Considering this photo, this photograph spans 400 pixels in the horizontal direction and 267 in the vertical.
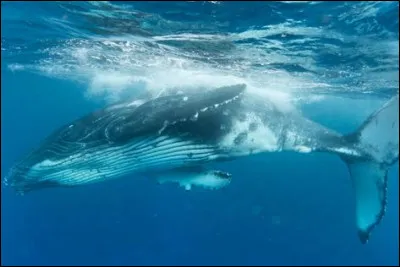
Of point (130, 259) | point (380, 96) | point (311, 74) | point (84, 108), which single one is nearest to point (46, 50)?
point (311, 74)

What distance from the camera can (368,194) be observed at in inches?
362

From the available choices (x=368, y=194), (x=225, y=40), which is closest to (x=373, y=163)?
(x=368, y=194)

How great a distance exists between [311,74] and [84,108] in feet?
252

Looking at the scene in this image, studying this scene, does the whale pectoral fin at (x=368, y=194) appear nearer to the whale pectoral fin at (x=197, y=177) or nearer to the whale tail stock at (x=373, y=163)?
the whale tail stock at (x=373, y=163)

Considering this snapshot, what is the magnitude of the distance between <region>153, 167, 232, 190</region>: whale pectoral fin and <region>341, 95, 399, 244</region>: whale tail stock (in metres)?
3.65

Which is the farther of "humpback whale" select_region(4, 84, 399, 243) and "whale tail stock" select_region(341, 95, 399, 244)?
"whale tail stock" select_region(341, 95, 399, 244)

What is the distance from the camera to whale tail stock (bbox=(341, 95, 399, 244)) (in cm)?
883

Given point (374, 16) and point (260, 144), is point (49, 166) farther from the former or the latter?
point (374, 16)

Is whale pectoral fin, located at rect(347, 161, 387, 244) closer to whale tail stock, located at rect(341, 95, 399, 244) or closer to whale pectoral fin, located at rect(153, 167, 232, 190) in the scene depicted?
whale tail stock, located at rect(341, 95, 399, 244)

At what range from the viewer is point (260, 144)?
8453 mm

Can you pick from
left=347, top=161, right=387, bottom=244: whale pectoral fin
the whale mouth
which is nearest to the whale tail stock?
left=347, top=161, right=387, bottom=244: whale pectoral fin

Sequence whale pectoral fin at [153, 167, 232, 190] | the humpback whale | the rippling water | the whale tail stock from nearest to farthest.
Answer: the humpback whale, whale pectoral fin at [153, 167, 232, 190], the whale tail stock, the rippling water

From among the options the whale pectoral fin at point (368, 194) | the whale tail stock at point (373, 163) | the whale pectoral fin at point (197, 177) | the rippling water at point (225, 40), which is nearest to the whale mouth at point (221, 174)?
the whale pectoral fin at point (197, 177)

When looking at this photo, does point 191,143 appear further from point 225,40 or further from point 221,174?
point 225,40
